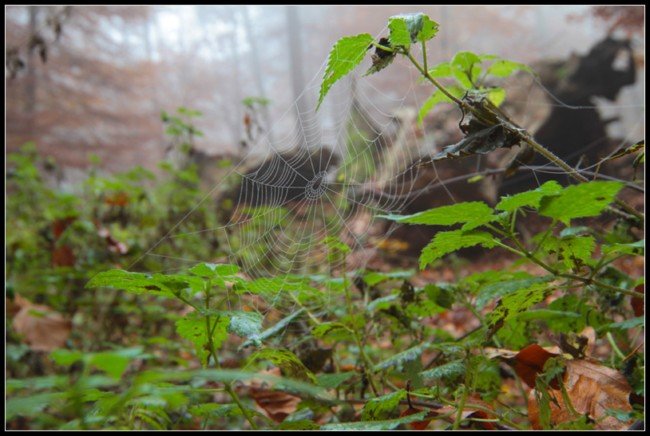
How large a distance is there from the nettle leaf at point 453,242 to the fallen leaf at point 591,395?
1.07 ft

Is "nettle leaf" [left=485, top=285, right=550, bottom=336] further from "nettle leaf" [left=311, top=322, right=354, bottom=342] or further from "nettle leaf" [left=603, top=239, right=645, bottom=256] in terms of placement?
"nettle leaf" [left=311, top=322, right=354, bottom=342]

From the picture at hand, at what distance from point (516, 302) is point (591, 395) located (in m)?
0.25

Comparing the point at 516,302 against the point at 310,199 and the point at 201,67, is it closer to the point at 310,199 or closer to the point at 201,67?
the point at 310,199

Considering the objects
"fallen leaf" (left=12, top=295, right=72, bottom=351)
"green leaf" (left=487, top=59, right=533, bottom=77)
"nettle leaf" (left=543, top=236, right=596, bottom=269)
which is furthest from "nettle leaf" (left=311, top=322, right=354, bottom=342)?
"fallen leaf" (left=12, top=295, right=72, bottom=351)

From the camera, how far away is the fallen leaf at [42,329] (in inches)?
82.7

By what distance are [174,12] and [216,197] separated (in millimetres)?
20354

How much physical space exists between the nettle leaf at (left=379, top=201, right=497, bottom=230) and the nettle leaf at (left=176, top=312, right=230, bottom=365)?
0.37 m

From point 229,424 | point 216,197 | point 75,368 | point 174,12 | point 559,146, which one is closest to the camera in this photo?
point 229,424

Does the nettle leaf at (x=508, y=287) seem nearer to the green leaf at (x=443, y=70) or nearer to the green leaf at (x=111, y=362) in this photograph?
the green leaf at (x=443, y=70)

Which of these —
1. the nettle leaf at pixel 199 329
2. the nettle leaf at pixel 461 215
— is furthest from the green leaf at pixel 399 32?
the nettle leaf at pixel 199 329

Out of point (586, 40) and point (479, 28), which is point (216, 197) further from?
point (586, 40)

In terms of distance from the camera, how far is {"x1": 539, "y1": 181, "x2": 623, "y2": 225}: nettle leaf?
67 cm

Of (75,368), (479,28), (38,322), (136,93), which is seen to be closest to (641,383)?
(38,322)

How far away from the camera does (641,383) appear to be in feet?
2.81
